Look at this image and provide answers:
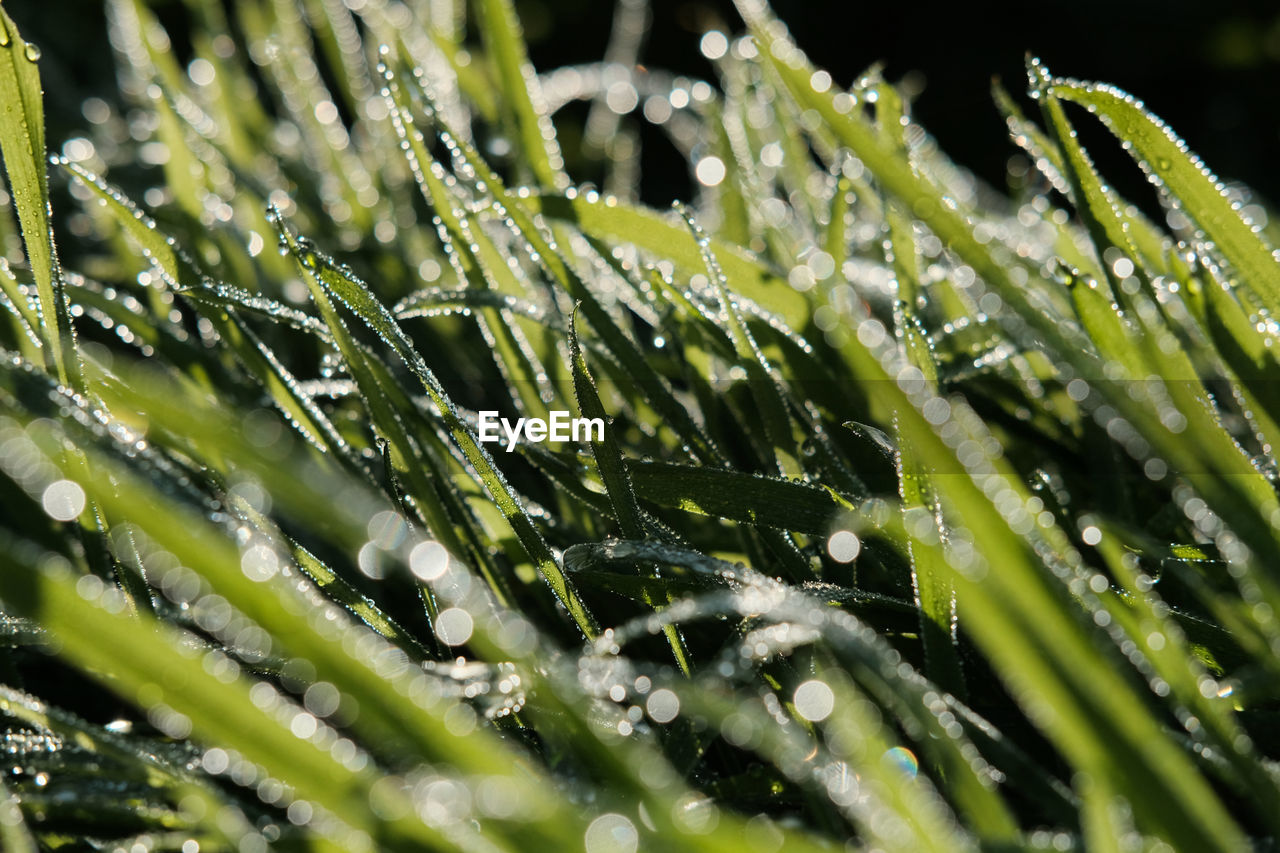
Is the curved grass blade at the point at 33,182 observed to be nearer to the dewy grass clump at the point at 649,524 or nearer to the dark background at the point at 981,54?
the dewy grass clump at the point at 649,524

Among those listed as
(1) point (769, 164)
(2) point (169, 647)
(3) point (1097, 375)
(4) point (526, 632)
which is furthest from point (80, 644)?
(1) point (769, 164)

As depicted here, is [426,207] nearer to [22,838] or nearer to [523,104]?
[523,104]

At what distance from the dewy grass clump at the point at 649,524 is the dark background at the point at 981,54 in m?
0.93

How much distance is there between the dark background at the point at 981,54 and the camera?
182cm

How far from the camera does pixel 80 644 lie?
11.6 inches

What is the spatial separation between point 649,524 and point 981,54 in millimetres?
1990

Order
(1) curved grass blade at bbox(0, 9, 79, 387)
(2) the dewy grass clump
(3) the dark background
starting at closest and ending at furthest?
(2) the dewy grass clump
(1) curved grass blade at bbox(0, 9, 79, 387)
(3) the dark background

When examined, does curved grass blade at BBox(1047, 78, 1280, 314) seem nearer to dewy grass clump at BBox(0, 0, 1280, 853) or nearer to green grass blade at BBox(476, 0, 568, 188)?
dewy grass clump at BBox(0, 0, 1280, 853)

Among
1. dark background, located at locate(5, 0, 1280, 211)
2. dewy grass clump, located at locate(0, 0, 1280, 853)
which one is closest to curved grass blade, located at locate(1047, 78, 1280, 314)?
dewy grass clump, located at locate(0, 0, 1280, 853)

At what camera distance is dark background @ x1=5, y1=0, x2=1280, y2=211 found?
1.82 m

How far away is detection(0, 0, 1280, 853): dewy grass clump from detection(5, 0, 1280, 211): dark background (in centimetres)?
93

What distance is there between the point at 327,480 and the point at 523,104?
64 cm

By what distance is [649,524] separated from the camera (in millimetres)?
552

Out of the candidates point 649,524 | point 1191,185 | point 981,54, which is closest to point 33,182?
point 649,524
